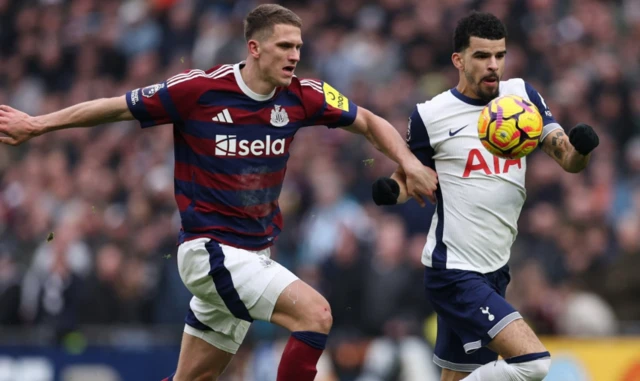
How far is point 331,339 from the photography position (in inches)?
515

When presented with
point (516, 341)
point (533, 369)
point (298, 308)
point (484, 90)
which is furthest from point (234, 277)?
point (484, 90)

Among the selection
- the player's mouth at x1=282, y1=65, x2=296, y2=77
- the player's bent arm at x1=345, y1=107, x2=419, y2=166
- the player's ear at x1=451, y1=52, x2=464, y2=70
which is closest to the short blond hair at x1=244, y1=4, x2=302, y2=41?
the player's mouth at x1=282, y1=65, x2=296, y2=77

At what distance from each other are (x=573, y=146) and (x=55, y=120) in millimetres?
3363

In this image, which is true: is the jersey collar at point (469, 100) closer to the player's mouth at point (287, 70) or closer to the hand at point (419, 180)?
the hand at point (419, 180)

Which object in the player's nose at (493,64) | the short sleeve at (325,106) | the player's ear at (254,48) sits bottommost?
the short sleeve at (325,106)

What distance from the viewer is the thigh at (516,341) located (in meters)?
7.82

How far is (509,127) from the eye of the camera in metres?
7.83

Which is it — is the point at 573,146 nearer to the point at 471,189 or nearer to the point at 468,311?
the point at 471,189

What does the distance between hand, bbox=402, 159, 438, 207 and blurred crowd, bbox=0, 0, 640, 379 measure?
451 cm

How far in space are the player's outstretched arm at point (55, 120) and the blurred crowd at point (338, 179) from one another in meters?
5.48

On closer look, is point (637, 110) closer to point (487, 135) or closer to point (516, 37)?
point (516, 37)

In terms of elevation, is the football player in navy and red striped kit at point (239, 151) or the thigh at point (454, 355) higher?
the football player in navy and red striped kit at point (239, 151)

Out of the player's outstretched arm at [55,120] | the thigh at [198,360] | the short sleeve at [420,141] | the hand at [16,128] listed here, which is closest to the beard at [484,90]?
the short sleeve at [420,141]

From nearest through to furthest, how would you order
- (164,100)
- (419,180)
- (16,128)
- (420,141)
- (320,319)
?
(320,319), (16,128), (164,100), (419,180), (420,141)
